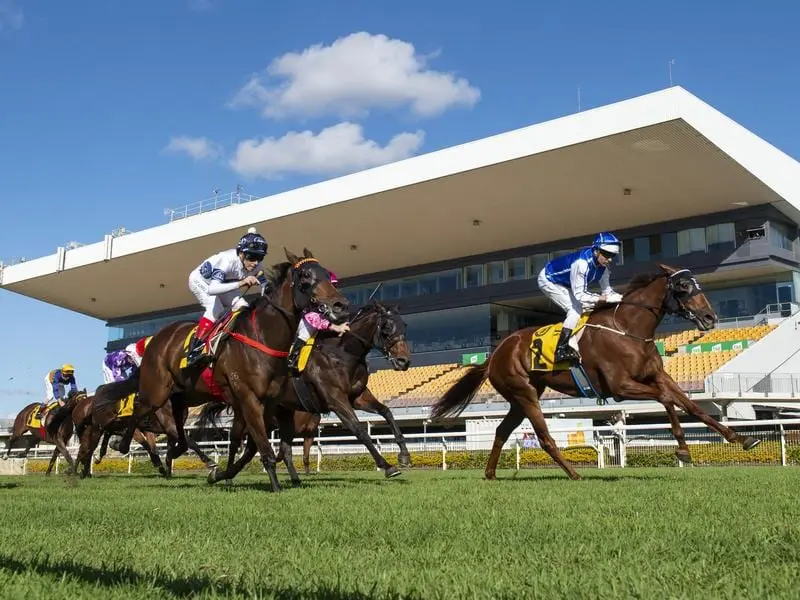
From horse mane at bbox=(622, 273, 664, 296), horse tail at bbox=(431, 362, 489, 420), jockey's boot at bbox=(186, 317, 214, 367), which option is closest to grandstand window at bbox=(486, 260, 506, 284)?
horse tail at bbox=(431, 362, 489, 420)

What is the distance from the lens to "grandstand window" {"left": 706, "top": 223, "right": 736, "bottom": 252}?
29109 millimetres

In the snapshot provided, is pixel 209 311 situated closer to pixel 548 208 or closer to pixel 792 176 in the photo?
pixel 548 208

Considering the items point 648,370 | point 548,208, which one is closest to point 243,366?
point 648,370

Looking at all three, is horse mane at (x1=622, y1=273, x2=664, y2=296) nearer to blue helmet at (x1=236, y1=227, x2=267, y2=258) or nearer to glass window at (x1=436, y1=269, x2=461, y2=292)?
blue helmet at (x1=236, y1=227, x2=267, y2=258)

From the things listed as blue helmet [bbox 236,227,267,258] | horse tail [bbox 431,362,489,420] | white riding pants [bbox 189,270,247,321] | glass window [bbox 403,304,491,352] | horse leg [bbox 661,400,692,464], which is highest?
glass window [bbox 403,304,491,352]

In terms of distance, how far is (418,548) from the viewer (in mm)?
3143

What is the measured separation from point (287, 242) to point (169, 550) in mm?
32684

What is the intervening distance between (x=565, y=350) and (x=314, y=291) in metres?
2.89

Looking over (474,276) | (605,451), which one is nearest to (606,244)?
(605,451)

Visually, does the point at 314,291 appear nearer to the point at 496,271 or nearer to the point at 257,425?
the point at 257,425

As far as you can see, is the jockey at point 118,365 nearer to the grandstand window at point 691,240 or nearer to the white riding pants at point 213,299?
the white riding pants at point 213,299

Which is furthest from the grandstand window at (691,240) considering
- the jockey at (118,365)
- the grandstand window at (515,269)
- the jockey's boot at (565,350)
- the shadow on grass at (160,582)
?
the shadow on grass at (160,582)

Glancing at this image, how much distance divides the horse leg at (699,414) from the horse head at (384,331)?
3.48 m

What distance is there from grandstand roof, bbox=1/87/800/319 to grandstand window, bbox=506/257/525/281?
2.63 ft
